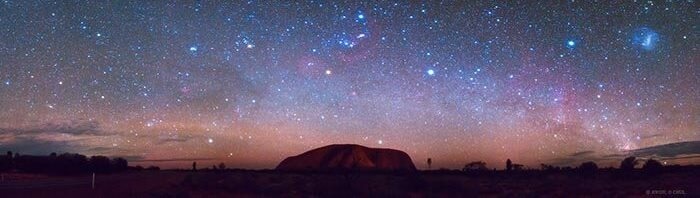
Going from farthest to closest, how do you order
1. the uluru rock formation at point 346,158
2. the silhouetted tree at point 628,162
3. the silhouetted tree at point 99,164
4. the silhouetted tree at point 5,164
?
the uluru rock formation at point 346,158 < the silhouetted tree at point 628,162 < the silhouetted tree at point 99,164 < the silhouetted tree at point 5,164

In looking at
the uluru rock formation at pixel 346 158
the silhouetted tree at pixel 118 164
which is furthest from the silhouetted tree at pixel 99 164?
the uluru rock formation at pixel 346 158

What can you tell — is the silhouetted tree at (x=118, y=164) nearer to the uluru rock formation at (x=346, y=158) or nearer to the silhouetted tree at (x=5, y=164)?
the silhouetted tree at (x=5, y=164)

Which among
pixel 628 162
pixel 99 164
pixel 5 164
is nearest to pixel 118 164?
pixel 99 164

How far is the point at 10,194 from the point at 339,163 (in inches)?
2960

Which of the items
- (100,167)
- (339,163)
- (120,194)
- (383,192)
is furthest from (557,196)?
(339,163)

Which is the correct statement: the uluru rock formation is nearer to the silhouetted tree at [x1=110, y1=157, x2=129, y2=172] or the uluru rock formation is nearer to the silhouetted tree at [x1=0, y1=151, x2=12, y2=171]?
the silhouetted tree at [x1=110, y1=157, x2=129, y2=172]

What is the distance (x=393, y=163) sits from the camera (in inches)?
4272

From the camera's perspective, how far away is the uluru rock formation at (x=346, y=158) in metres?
99.8

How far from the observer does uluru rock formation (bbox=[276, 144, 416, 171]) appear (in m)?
99.8

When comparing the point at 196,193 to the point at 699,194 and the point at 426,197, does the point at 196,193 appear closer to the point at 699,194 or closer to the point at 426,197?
the point at 426,197

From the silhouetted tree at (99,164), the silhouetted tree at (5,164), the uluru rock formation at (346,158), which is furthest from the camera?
the uluru rock formation at (346,158)

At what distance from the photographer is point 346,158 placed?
100m

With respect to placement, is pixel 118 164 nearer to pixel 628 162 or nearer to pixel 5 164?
pixel 5 164

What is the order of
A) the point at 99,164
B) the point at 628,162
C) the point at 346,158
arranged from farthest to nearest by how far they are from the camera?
the point at 346,158
the point at 628,162
the point at 99,164
